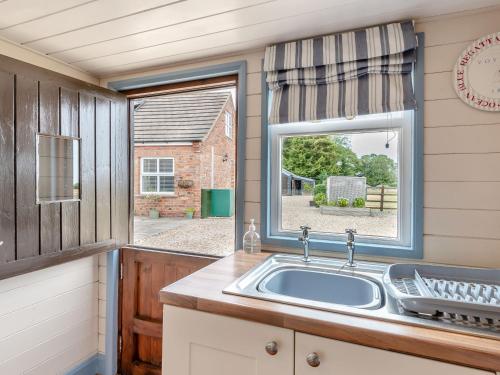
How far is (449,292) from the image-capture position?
3.54 ft

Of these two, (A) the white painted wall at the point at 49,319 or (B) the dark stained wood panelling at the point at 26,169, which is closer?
(B) the dark stained wood panelling at the point at 26,169

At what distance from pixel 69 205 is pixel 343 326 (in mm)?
1620

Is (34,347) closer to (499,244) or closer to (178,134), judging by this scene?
(178,134)

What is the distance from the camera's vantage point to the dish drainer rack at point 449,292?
862 millimetres

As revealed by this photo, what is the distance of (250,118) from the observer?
177 cm

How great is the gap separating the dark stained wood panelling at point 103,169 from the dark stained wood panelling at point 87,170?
0.04 meters

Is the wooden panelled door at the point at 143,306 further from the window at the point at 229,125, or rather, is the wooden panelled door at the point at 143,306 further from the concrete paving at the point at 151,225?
the window at the point at 229,125

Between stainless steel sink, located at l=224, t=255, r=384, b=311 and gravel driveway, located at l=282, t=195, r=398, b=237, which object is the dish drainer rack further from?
gravel driveway, located at l=282, t=195, r=398, b=237

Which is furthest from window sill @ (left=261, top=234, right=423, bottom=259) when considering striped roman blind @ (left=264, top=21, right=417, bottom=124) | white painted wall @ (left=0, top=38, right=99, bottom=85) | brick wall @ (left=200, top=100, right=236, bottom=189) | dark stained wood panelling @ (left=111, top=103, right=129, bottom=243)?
white painted wall @ (left=0, top=38, right=99, bottom=85)

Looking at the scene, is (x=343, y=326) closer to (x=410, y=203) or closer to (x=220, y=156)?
(x=410, y=203)

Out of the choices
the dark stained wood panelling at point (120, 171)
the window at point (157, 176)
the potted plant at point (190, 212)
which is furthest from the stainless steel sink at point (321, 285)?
the dark stained wood panelling at point (120, 171)

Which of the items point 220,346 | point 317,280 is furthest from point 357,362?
point 317,280

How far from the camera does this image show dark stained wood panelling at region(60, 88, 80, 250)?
1.71 m

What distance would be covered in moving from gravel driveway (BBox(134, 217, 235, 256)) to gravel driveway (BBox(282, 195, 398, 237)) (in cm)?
44
